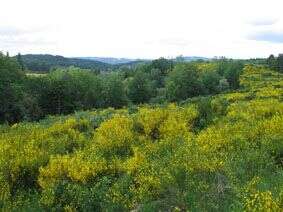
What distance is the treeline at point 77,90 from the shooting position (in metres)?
62.7

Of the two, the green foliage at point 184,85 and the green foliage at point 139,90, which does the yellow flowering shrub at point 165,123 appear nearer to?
the green foliage at point 184,85

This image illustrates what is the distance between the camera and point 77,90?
7925cm

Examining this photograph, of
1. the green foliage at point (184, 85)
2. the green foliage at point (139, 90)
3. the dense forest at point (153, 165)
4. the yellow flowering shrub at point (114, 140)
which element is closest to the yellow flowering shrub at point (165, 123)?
the dense forest at point (153, 165)

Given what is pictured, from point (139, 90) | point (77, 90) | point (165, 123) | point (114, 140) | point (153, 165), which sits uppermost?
point (153, 165)

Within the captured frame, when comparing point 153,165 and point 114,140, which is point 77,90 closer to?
point 114,140

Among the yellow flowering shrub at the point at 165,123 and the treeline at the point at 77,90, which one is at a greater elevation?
the yellow flowering shrub at the point at 165,123

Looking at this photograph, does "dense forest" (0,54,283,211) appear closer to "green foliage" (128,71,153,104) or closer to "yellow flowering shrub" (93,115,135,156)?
"yellow flowering shrub" (93,115,135,156)

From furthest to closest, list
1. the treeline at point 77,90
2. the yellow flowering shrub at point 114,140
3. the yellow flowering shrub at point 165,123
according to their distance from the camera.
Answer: the treeline at point 77,90 → the yellow flowering shrub at point 165,123 → the yellow flowering shrub at point 114,140

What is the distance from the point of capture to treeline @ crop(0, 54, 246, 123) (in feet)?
206

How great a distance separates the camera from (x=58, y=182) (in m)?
12.3

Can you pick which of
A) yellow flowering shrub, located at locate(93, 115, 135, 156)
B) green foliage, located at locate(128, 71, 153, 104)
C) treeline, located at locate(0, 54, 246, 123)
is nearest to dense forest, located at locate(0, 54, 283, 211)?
yellow flowering shrub, located at locate(93, 115, 135, 156)

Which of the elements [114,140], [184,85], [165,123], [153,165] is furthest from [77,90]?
[153,165]

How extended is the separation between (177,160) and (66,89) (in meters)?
65.0

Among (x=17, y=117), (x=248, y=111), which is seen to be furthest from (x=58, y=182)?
(x=17, y=117)
